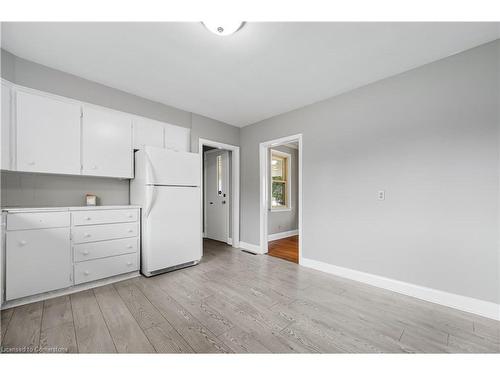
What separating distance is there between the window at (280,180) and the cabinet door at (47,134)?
12.8ft

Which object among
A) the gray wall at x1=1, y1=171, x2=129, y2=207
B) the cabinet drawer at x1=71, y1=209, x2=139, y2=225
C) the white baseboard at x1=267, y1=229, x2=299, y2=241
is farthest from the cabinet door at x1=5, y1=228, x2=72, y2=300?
the white baseboard at x1=267, y1=229, x2=299, y2=241

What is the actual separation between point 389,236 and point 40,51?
4210mm

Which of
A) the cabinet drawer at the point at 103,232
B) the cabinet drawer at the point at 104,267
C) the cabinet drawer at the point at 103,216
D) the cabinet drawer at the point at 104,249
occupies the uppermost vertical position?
the cabinet drawer at the point at 103,216

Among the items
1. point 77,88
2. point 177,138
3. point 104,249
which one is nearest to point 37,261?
point 104,249

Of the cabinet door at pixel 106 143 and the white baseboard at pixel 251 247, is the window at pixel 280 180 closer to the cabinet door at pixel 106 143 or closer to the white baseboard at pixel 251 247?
the white baseboard at pixel 251 247

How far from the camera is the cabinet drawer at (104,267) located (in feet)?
7.14

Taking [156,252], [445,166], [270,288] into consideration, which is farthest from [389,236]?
[156,252]

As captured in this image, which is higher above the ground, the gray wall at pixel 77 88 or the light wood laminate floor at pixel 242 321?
the gray wall at pixel 77 88

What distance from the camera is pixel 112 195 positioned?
275 cm

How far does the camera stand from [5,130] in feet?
6.31

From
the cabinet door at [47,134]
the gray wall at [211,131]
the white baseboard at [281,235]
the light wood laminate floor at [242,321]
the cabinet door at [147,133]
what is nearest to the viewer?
the light wood laminate floor at [242,321]

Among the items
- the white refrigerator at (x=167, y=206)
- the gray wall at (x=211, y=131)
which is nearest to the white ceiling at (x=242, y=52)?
the gray wall at (x=211, y=131)
